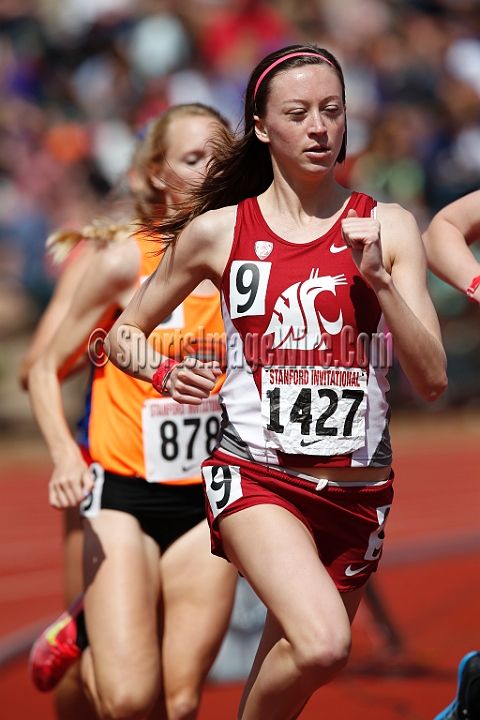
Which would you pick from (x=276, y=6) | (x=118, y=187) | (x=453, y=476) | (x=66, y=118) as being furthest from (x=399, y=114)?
(x=118, y=187)

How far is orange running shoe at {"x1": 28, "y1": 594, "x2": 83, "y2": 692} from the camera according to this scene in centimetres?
365

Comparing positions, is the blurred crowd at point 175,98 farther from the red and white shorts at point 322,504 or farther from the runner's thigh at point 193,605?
the red and white shorts at point 322,504

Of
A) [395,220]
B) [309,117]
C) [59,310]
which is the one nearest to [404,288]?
[395,220]

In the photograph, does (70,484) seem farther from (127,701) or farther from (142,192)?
(142,192)

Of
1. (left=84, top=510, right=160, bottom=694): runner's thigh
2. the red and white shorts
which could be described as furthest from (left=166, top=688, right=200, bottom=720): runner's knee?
the red and white shorts

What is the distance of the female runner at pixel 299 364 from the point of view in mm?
2654

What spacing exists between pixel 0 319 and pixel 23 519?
10.7 ft

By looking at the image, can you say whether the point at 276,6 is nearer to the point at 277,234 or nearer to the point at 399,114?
the point at 399,114

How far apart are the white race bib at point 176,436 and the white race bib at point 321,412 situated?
2.91 ft

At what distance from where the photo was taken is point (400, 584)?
6.59 m

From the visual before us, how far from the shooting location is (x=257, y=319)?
2754 mm

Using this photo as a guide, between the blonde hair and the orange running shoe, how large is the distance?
135 centimetres

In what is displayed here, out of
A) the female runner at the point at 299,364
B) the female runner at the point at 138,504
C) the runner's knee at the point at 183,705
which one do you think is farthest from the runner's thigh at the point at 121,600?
the female runner at the point at 299,364

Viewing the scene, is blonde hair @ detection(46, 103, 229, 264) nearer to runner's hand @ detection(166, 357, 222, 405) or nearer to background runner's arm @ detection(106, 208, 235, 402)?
background runner's arm @ detection(106, 208, 235, 402)
